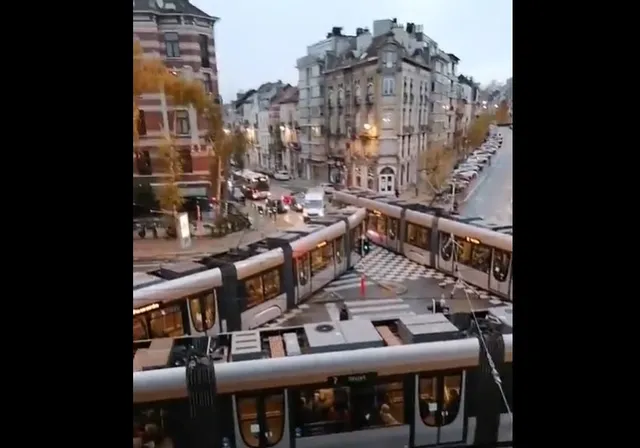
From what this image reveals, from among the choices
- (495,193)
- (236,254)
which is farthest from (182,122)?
(495,193)

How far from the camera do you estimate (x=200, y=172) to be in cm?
202

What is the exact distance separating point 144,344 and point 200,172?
73cm

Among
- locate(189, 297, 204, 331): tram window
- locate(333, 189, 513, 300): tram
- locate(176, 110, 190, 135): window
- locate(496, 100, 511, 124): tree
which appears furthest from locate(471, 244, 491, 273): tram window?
locate(176, 110, 190, 135): window

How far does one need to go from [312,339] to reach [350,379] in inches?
9.1

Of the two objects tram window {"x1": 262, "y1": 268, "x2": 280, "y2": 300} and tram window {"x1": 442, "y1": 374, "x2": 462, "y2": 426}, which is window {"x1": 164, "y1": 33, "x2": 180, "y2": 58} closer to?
tram window {"x1": 262, "y1": 268, "x2": 280, "y2": 300}

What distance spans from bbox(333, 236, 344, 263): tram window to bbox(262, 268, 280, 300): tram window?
10.9 inches

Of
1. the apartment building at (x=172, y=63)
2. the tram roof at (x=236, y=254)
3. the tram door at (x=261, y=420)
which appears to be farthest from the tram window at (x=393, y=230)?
the apartment building at (x=172, y=63)

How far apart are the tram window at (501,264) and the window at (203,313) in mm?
1231

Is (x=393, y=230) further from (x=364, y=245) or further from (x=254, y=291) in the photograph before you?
(x=254, y=291)

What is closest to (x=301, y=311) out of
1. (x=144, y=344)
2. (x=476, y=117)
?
(x=144, y=344)
